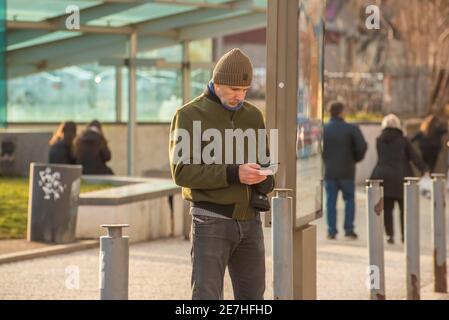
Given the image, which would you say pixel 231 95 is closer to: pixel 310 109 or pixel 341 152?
pixel 310 109

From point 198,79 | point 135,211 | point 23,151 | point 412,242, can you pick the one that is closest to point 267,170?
point 412,242

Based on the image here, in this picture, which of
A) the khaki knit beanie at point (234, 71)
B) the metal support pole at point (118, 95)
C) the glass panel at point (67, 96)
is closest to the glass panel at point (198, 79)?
the metal support pole at point (118, 95)

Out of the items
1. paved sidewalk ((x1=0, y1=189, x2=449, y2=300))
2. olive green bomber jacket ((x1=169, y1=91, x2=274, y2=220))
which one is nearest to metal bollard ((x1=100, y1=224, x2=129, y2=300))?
olive green bomber jacket ((x1=169, y1=91, x2=274, y2=220))

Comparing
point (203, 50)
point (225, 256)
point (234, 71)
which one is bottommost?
point (225, 256)

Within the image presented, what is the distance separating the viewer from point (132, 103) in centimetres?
2320

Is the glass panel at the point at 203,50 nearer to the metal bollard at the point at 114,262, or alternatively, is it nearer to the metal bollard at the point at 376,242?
the metal bollard at the point at 376,242

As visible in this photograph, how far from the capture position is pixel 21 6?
20.0 m

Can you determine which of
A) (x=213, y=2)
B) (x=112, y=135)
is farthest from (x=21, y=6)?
(x=112, y=135)

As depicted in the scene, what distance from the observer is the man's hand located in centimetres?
691

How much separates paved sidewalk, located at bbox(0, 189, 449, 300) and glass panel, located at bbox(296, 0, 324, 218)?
1881 mm

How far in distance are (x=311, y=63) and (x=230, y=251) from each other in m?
2.58

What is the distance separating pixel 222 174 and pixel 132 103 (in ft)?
53.7

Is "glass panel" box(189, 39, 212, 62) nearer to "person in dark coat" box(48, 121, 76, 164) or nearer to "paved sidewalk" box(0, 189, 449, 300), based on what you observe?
"person in dark coat" box(48, 121, 76, 164)
